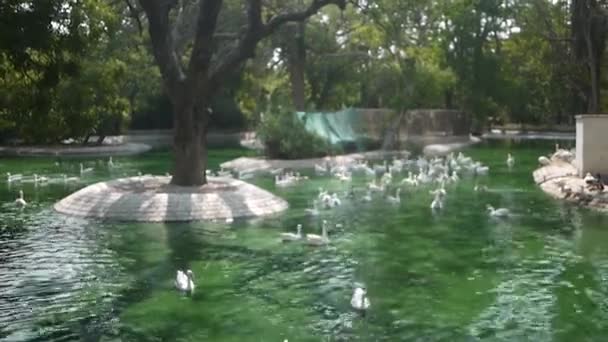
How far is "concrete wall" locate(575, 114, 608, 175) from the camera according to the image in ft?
82.3

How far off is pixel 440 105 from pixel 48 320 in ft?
187

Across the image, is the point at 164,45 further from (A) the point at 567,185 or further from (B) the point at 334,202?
(A) the point at 567,185

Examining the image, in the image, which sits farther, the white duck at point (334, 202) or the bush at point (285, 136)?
the bush at point (285, 136)

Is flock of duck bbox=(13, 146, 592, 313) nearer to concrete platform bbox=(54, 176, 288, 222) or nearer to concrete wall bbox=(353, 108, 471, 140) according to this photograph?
concrete platform bbox=(54, 176, 288, 222)

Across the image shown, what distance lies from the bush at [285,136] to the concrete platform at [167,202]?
44.7ft

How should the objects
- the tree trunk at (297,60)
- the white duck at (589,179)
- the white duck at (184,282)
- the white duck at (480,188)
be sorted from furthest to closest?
the tree trunk at (297,60) < the white duck at (480,188) < the white duck at (589,179) < the white duck at (184,282)

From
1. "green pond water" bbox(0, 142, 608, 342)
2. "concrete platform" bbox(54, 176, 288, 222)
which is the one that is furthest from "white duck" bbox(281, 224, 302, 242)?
"concrete platform" bbox(54, 176, 288, 222)

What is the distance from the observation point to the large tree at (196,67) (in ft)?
69.8

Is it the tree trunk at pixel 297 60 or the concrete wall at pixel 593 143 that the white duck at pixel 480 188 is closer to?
the concrete wall at pixel 593 143

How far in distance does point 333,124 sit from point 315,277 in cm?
2838

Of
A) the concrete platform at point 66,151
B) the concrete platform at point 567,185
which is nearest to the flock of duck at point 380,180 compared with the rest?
the concrete platform at point 567,185

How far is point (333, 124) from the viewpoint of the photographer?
41875 mm

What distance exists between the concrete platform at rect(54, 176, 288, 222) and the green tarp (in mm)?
15296

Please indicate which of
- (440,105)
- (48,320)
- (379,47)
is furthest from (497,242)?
(440,105)
